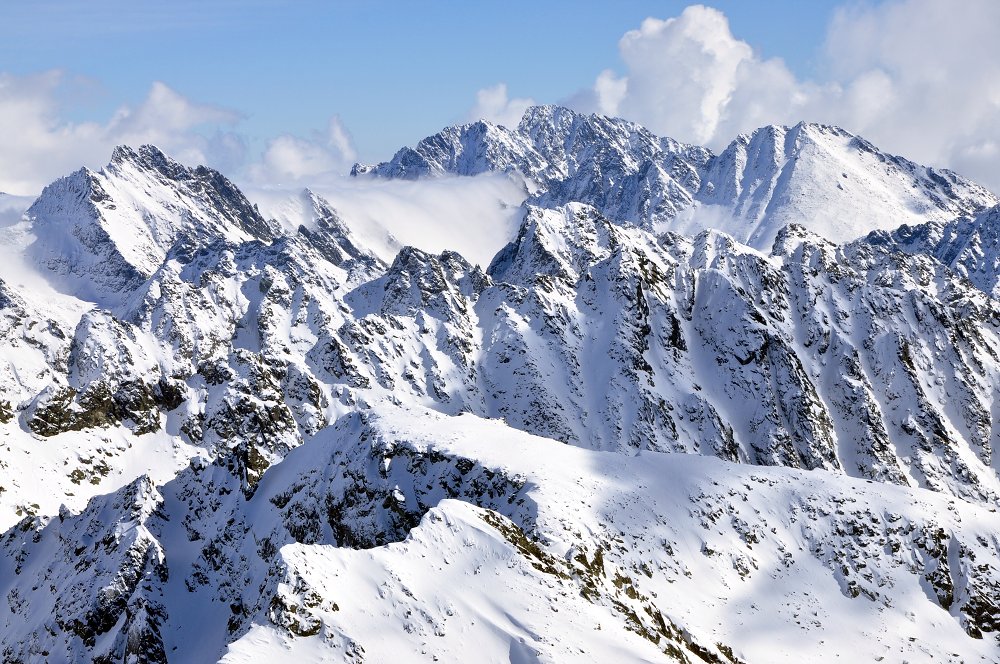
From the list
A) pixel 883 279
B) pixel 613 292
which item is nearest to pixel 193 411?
pixel 613 292

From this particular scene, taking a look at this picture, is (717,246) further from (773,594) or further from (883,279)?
(773,594)

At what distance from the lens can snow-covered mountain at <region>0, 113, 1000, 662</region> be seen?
52.0m

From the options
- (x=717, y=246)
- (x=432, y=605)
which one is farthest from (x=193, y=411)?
(x=717, y=246)

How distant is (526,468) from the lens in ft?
232

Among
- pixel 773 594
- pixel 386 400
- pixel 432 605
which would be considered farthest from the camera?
pixel 386 400

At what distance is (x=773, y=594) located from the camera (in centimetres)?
6844

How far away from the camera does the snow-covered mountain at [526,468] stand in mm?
51969

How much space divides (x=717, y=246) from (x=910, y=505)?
403 ft

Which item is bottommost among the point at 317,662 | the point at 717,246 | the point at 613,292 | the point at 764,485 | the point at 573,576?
the point at 317,662

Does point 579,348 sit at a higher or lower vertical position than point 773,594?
higher

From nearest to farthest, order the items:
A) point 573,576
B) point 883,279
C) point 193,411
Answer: point 573,576
point 193,411
point 883,279

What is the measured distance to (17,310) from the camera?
573ft

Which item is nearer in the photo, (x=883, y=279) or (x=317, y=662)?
(x=317, y=662)

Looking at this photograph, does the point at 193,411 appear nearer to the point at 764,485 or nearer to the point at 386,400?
the point at 386,400
